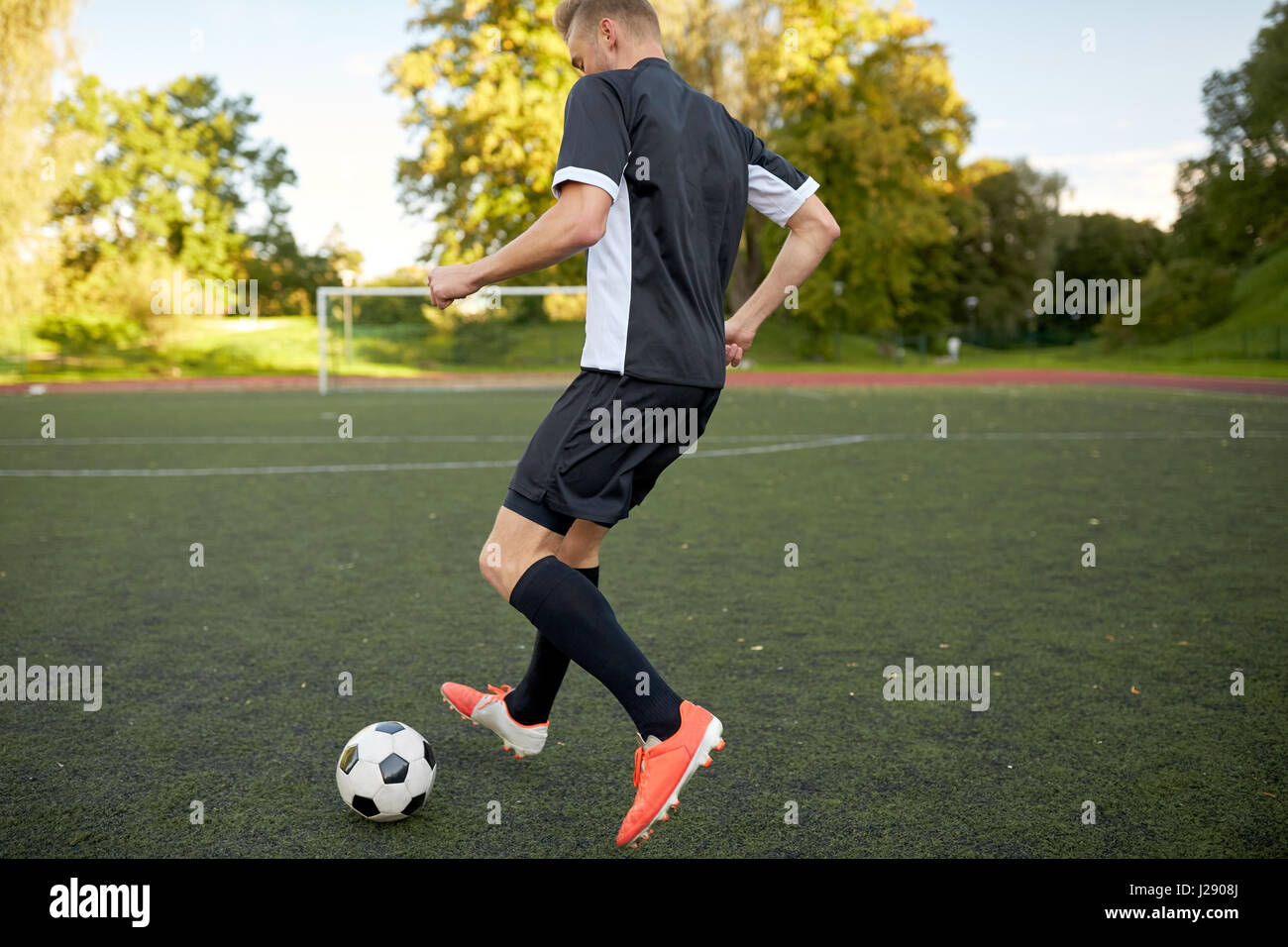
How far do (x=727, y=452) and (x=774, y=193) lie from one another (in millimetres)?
8965

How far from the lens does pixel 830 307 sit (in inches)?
1670

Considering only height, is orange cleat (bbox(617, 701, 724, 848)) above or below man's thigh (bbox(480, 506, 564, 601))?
below

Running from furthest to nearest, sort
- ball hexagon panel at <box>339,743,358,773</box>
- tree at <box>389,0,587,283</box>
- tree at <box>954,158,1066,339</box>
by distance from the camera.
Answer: tree at <box>954,158,1066,339</box>, tree at <box>389,0,587,283</box>, ball hexagon panel at <box>339,743,358,773</box>

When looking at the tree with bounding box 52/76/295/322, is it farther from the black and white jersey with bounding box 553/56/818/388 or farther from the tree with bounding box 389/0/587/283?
the black and white jersey with bounding box 553/56/818/388

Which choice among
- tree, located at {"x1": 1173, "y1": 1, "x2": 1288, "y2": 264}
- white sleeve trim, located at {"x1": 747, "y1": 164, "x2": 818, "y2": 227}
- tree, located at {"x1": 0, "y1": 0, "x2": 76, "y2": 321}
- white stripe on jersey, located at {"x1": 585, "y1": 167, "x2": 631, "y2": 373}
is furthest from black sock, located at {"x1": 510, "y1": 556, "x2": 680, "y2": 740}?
tree, located at {"x1": 1173, "y1": 1, "x2": 1288, "y2": 264}

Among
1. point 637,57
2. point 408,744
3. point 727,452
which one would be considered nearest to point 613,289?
point 637,57

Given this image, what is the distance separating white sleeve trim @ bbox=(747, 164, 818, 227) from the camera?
115 inches

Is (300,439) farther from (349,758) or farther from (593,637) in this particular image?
(593,637)

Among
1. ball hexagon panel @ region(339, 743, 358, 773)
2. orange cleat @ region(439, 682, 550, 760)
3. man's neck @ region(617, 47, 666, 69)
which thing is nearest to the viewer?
man's neck @ region(617, 47, 666, 69)

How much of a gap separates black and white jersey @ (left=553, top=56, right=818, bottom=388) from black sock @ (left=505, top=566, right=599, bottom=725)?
719 millimetres

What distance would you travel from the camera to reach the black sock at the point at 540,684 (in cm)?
300

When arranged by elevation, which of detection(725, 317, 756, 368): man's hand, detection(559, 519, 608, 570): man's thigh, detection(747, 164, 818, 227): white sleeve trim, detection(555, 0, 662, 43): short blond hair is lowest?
detection(559, 519, 608, 570): man's thigh
